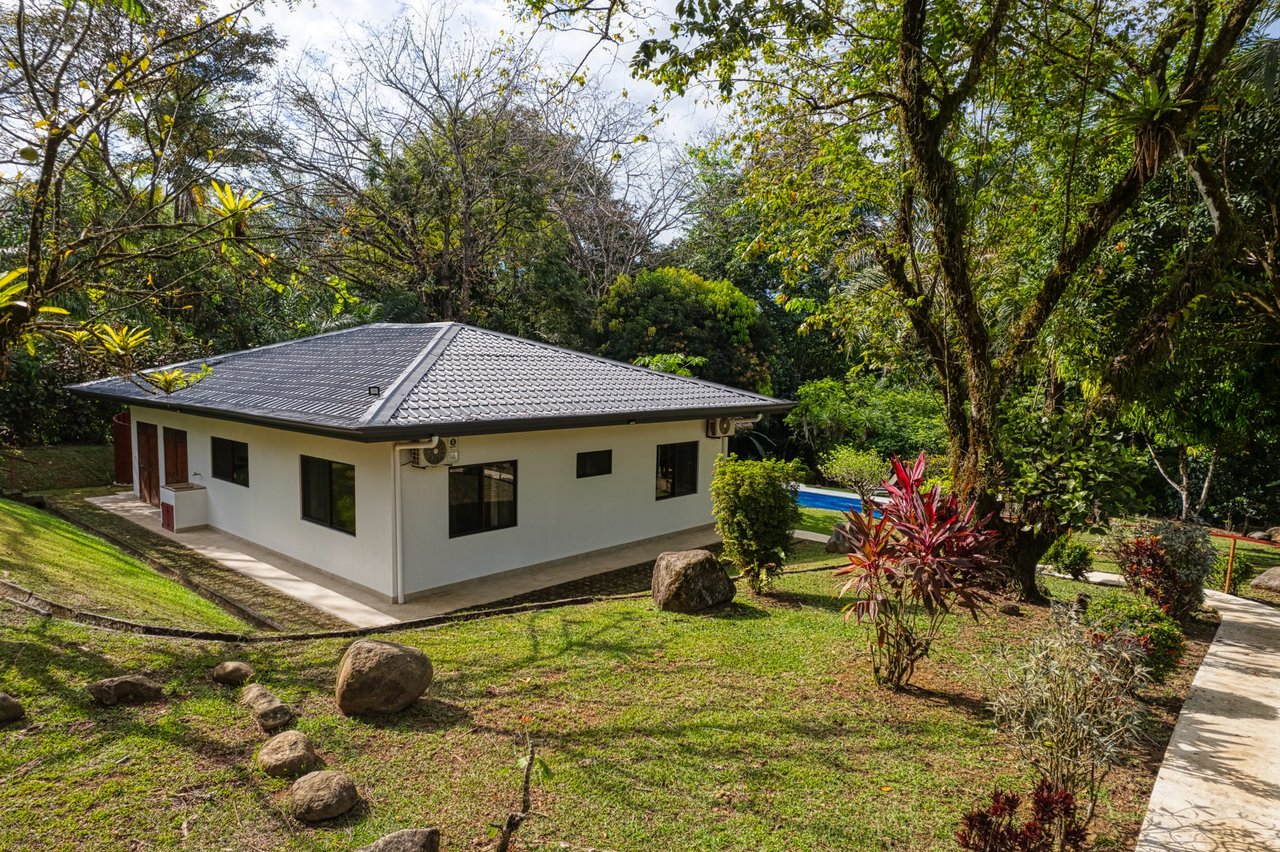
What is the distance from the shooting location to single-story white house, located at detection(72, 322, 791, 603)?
9.53m

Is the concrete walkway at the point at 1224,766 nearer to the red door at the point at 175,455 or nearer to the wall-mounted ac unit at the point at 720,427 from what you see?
the wall-mounted ac unit at the point at 720,427

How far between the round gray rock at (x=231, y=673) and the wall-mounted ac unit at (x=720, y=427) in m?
10.2

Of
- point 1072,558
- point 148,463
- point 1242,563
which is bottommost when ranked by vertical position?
point 1242,563

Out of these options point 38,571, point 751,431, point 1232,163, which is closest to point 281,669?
point 38,571

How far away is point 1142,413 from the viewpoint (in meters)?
11.9

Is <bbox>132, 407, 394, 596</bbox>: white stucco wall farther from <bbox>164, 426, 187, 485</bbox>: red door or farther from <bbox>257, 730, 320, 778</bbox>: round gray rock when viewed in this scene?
<bbox>257, 730, 320, 778</bbox>: round gray rock

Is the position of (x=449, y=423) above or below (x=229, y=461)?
above

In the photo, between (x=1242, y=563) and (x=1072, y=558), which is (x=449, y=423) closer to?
(x=1072, y=558)

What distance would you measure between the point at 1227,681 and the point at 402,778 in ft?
24.3

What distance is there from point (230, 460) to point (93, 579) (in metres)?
5.39

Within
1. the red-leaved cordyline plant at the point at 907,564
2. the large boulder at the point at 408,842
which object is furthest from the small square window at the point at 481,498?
the large boulder at the point at 408,842

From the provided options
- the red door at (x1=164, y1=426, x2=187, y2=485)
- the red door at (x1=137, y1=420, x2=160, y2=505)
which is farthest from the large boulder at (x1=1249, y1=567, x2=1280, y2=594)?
the red door at (x1=137, y1=420, x2=160, y2=505)

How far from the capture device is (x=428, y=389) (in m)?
10.4

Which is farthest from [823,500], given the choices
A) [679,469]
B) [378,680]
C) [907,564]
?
[378,680]
